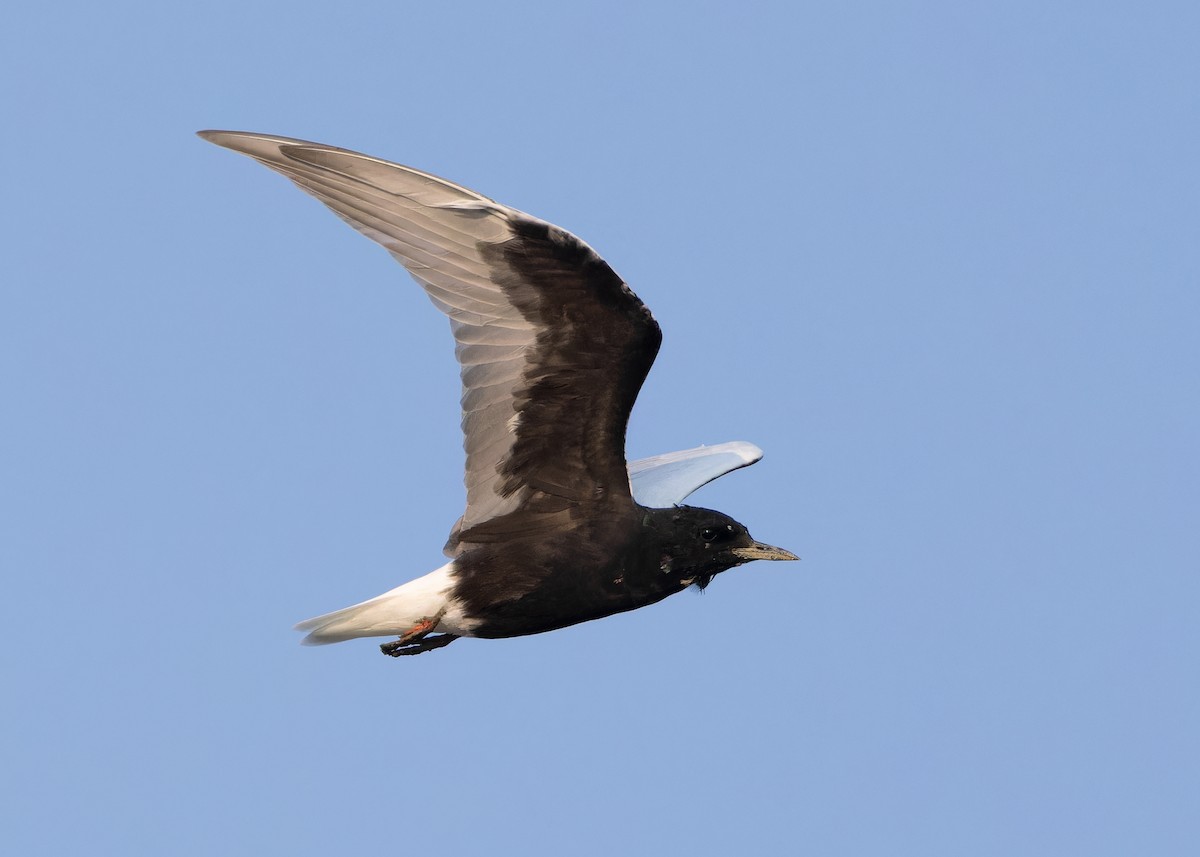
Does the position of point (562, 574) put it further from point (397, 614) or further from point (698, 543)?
point (397, 614)

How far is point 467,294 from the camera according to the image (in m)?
12.2

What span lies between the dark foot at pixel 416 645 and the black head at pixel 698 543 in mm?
1651

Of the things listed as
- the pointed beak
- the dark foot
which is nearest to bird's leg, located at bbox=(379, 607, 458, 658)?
the dark foot

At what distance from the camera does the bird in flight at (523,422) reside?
11758 mm

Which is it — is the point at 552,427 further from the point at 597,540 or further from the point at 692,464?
the point at 692,464

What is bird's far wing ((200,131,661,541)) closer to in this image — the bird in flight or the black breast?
the bird in flight

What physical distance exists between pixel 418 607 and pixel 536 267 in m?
2.78

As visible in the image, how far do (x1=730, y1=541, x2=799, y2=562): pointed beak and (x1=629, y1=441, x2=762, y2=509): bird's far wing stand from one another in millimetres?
Answer: 1845

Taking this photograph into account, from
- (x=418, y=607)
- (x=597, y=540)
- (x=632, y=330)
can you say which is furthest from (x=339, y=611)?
(x=632, y=330)

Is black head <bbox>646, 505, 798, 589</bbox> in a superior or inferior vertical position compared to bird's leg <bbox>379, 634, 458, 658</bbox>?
superior

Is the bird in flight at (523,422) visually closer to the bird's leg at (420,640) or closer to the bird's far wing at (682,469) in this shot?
the bird's leg at (420,640)

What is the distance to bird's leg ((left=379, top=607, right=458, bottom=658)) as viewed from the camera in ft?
43.7

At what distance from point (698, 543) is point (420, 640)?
6.92 ft

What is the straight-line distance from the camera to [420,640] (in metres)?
13.5
